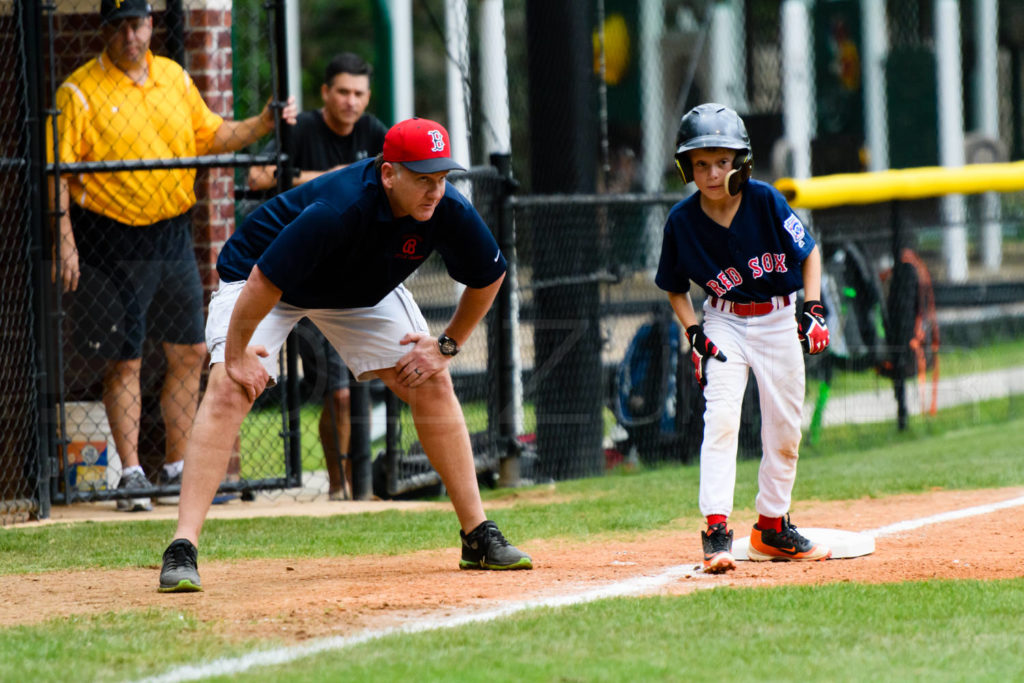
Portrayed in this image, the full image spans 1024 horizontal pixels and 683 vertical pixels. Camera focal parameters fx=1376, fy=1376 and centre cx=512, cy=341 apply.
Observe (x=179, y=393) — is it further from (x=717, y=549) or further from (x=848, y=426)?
(x=848, y=426)

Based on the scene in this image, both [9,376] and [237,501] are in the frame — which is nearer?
[9,376]

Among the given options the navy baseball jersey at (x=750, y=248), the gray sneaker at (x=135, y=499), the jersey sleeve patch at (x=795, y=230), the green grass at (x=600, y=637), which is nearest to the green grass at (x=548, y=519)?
the green grass at (x=600, y=637)

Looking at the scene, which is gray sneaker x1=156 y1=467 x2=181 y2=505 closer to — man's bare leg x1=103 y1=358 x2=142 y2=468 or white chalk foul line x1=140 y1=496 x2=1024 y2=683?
man's bare leg x1=103 y1=358 x2=142 y2=468

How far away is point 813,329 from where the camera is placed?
531 cm

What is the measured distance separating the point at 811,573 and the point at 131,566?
274 cm

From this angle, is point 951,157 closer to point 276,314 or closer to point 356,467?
point 356,467

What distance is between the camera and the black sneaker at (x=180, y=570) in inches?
194

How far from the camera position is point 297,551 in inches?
237

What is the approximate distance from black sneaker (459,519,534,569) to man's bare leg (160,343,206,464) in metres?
2.62

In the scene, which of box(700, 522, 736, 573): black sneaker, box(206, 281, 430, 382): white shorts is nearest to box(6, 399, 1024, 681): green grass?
box(700, 522, 736, 573): black sneaker

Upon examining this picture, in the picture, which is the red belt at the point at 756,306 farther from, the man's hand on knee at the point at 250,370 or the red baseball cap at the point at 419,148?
the man's hand on knee at the point at 250,370

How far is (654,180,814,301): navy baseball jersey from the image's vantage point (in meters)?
5.36

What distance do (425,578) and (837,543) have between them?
1714 millimetres

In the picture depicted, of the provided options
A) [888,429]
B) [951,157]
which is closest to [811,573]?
[888,429]
